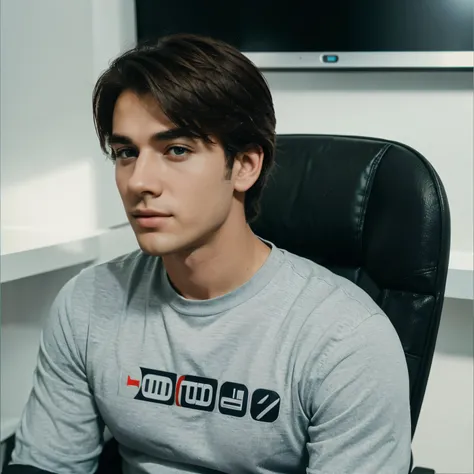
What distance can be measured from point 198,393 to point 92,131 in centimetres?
101

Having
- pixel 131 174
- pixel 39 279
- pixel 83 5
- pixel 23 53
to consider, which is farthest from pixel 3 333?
pixel 131 174

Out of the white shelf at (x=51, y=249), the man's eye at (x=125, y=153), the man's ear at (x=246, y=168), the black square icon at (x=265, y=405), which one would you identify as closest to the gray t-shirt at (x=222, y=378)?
the black square icon at (x=265, y=405)

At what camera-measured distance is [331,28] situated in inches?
69.2

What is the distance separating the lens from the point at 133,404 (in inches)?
46.4

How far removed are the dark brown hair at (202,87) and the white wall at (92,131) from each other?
658mm

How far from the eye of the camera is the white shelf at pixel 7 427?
192 cm

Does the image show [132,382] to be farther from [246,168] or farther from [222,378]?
[246,168]

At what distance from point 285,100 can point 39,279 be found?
2.77ft

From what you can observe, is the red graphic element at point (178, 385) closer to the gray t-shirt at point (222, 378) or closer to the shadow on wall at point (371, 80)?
the gray t-shirt at point (222, 378)

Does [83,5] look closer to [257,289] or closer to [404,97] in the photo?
[404,97]

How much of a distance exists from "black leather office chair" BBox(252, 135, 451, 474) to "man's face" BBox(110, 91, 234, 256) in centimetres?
21

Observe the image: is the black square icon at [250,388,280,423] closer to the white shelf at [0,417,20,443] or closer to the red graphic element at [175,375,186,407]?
the red graphic element at [175,375,186,407]

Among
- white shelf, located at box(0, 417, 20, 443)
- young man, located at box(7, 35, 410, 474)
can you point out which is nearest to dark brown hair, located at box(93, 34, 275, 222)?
young man, located at box(7, 35, 410, 474)

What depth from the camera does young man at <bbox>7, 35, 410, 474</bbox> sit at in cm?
106
